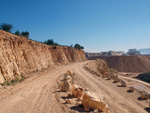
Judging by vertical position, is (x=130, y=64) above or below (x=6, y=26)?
below

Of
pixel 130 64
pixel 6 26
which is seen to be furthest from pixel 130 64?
pixel 6 26

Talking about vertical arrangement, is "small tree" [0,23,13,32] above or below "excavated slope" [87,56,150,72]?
above

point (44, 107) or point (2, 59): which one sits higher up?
point (2, 59)

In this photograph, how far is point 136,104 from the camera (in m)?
9.86

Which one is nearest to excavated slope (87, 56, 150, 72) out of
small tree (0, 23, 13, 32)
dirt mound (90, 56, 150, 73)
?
dirt mound (90, 56, 150, 73)

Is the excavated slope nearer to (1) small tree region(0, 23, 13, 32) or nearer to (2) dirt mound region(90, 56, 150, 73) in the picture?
(2) dirt mound region(90, 56, 150, 73)

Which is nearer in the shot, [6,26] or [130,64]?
[6,26]

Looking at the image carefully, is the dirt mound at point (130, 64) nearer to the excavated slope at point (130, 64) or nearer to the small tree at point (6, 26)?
the excavated slope at point (130, 64)

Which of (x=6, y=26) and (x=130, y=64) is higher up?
(x=6, y=26)

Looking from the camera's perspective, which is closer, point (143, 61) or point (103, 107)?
point (103, 107)

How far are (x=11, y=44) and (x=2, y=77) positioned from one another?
596 cm

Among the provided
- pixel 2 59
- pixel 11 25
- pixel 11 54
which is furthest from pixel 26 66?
pixel 11 25

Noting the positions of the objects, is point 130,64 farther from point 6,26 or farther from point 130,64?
point 6,26

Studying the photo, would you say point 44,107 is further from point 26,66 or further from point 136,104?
point 26,66
